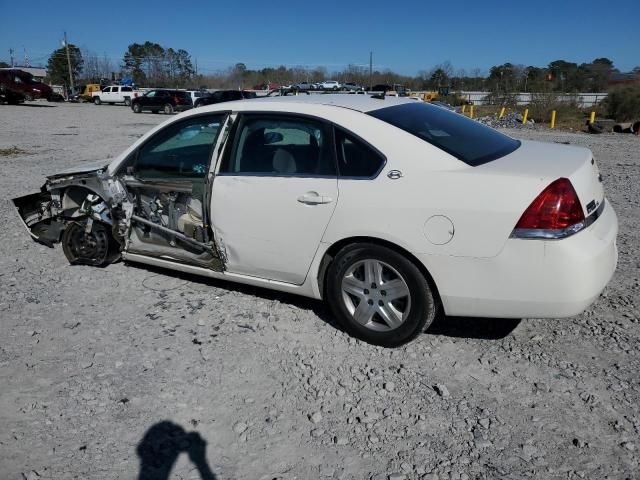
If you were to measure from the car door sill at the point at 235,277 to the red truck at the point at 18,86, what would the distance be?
127 feet

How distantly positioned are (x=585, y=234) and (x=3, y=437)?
335 centimetres

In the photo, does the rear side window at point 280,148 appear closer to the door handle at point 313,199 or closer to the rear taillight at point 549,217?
the door handle at point 313,199

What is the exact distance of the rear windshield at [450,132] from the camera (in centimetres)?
345

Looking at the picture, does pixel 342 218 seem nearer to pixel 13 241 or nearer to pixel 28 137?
pixel 13 241

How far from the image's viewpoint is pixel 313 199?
3.57m

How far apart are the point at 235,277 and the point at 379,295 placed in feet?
4.06

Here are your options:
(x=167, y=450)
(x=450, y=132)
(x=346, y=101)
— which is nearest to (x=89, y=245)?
(x=346, y=101)

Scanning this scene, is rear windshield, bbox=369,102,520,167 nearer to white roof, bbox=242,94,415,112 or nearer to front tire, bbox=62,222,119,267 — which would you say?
white roof, bbox=242,94,415,112

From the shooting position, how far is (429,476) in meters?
2.47

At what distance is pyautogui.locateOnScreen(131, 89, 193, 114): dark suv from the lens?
A: 35.8m

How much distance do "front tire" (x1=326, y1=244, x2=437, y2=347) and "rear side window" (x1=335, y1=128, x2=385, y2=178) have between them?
48cm

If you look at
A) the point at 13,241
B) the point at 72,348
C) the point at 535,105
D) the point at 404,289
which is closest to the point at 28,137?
the point at 13,241

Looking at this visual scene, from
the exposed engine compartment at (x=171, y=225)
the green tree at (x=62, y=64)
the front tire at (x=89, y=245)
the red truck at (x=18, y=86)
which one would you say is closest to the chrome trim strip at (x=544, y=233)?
the exposed engine compartment at (x=171, y=225)

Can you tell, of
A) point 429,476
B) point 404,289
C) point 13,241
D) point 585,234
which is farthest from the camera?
point 13,241
